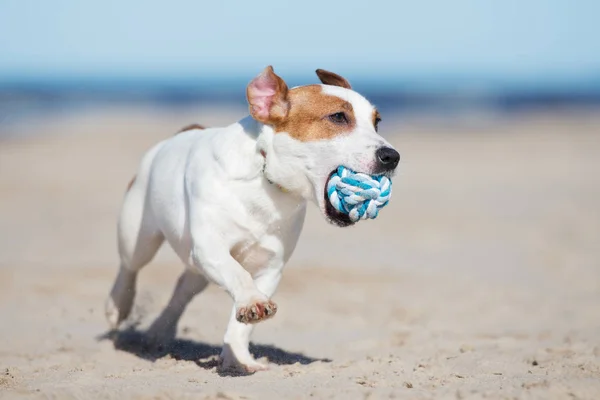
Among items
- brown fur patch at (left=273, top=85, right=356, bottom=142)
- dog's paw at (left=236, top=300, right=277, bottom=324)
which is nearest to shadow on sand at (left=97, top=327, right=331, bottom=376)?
dog's paw at (left=236, top=300, right=277, bottom=324)

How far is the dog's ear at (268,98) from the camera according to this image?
17.0 feet

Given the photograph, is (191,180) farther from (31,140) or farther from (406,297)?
(31,140)

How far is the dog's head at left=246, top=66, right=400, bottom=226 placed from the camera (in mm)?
5055

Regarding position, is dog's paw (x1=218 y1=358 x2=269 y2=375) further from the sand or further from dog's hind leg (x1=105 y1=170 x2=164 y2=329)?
dog's hind leg (x1=105 y1=170 x2=164 y2=329)

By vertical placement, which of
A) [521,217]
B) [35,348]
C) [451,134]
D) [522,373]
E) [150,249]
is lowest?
[35,348]

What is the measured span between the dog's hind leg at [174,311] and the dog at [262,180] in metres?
1.00

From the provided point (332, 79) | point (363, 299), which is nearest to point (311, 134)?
point (332, 79)

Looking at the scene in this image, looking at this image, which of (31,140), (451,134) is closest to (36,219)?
(31,140)

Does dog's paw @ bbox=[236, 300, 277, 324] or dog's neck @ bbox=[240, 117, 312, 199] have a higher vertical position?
dog's neck @ bbox=[240, 117, 312, 199]

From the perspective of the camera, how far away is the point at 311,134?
5133mm

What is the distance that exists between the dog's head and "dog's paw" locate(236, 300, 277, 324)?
0.67 metres

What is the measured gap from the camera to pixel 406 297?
9070 millimetres

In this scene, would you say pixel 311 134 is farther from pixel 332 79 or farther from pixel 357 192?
pixel 332 79

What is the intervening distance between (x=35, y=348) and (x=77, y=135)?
782 inches
